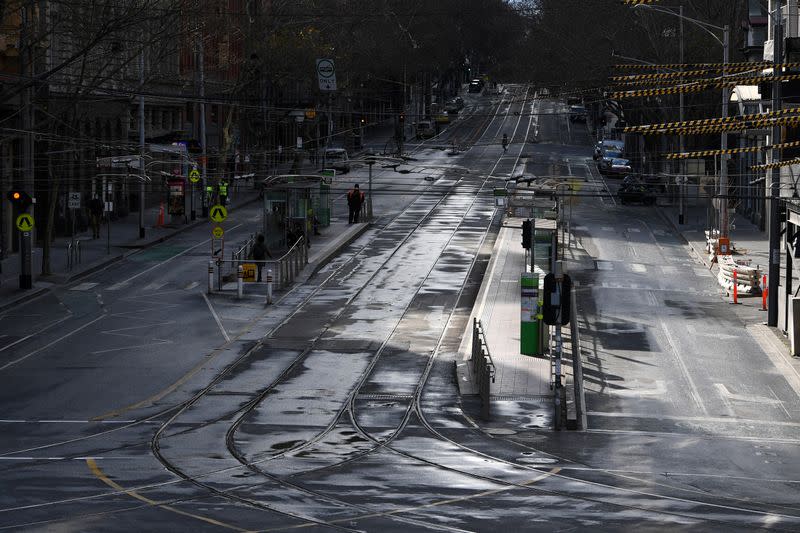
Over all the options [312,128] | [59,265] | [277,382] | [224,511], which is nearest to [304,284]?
[59,265]

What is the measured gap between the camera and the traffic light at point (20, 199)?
145 ft

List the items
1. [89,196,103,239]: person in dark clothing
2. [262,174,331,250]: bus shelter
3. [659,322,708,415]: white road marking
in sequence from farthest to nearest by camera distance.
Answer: [89,196,103,239]: person in dark clothing → [262,174,331,250]: bus shelter → [659,322,708,415]: white road marking

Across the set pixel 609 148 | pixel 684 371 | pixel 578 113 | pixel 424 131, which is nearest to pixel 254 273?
pixel 684 371

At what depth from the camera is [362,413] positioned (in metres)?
26.2

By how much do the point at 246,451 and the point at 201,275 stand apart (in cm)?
2657

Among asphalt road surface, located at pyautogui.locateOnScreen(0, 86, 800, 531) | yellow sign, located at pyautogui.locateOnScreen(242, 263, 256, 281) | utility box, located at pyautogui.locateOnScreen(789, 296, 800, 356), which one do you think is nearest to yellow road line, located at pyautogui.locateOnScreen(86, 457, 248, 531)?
asphalt road surface, located at pyautogui.locateOnScreen(0, 86, 800, 531)

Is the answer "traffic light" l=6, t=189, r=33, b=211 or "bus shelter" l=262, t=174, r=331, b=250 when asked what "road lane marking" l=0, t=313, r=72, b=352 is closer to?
"traffic light" l=6, t=189, r=33, b=211

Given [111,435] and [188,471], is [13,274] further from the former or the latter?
[188,471]

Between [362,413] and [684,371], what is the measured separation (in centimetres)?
913

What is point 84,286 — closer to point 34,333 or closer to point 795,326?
point 34,333

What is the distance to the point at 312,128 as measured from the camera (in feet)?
405

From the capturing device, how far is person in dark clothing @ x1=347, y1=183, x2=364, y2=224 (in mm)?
66375

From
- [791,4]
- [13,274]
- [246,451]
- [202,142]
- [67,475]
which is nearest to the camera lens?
[67,475]

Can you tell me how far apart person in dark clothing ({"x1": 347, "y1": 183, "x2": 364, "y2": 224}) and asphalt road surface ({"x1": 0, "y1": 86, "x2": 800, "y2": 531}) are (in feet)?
42.4
